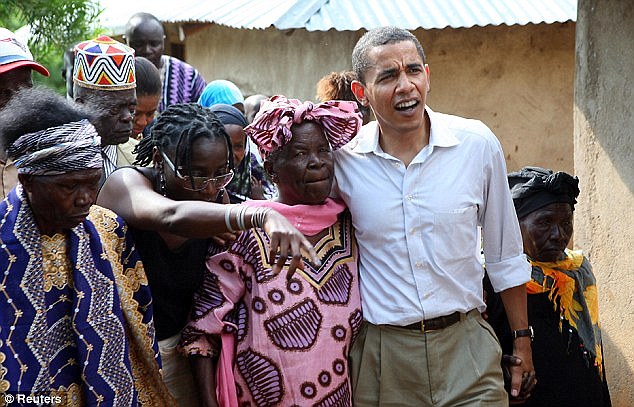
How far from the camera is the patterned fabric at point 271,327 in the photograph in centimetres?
385

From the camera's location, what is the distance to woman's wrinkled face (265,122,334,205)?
398 centimetres

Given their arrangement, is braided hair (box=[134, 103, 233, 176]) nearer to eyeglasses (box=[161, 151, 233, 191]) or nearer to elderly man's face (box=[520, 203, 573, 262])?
eyeglasses (box=[161, 151, 233, 191])

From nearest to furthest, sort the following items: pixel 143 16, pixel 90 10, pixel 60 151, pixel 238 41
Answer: pixel 60 151 < pixel 143 16 < pixel 90 10 < pixel 238 41

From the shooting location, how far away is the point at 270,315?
12.7 ft

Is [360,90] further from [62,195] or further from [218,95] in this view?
[218,95]

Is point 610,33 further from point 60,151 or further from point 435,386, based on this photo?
point 60,151

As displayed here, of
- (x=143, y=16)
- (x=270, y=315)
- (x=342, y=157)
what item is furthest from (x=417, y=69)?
(x=143, y=16)

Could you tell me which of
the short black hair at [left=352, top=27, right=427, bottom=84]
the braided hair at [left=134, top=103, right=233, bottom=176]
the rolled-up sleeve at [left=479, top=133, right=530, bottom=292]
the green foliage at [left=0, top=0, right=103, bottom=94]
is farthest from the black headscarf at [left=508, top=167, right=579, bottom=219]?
the green foliage at [left=0, top=0, right=103, bottom=94]

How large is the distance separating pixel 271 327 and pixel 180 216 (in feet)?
2.30

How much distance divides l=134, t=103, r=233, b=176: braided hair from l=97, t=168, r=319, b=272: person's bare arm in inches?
6.5

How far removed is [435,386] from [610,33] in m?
2.50

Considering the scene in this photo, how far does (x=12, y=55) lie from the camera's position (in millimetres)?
4398

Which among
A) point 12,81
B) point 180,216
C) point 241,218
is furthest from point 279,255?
point 12,81

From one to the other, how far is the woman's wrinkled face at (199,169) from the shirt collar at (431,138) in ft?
2.21
